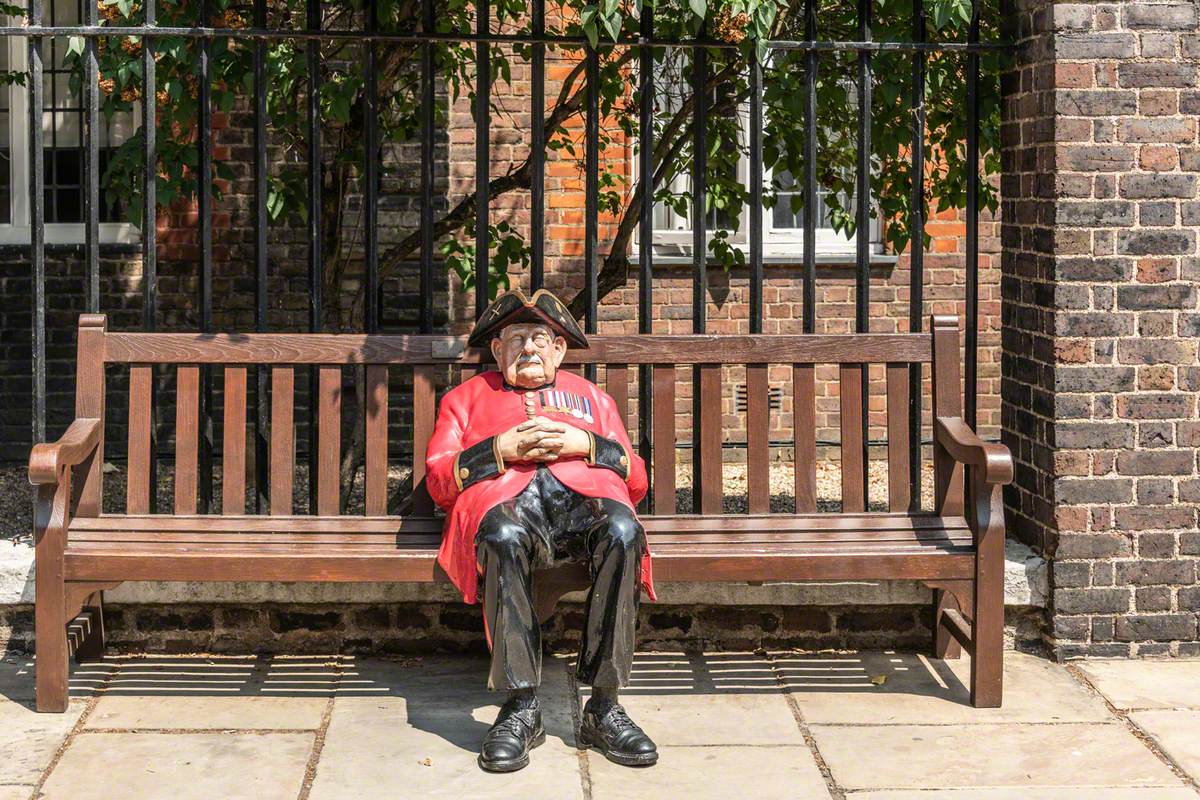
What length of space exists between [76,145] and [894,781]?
747 centimetres

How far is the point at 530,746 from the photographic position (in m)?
4.51

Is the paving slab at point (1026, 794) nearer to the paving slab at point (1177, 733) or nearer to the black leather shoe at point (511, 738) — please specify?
the paving slab at point (1177, 733)

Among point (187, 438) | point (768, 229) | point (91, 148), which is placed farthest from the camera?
point (768, 229)

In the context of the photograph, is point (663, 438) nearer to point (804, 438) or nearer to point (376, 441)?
point (804, 438)

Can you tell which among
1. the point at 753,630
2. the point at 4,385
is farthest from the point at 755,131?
the point at 4,385

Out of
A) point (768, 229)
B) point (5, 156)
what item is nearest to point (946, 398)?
point (768, 229)

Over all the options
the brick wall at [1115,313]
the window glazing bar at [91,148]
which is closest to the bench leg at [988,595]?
the brick wall at [1115,313]

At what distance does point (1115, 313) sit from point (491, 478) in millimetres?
2126

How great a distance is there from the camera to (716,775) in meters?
4.37

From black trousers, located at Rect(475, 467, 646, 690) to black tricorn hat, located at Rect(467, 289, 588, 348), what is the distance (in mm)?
583

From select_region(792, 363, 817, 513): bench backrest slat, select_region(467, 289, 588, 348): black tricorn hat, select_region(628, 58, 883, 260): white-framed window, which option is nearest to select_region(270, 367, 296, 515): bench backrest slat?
select_region(467, 289, 588, 348): black tricorn hat

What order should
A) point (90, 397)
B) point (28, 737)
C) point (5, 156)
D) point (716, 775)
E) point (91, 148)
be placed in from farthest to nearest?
point (5, 156)
point (91, 148)
point (90, 397)
point (28, 737)
point (716, 775)

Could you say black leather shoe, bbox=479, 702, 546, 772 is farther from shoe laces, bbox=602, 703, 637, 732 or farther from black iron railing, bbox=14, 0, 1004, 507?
black iron railing, bbox=14, 0, 1004, 507

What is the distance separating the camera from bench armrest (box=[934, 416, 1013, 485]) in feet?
15.8
